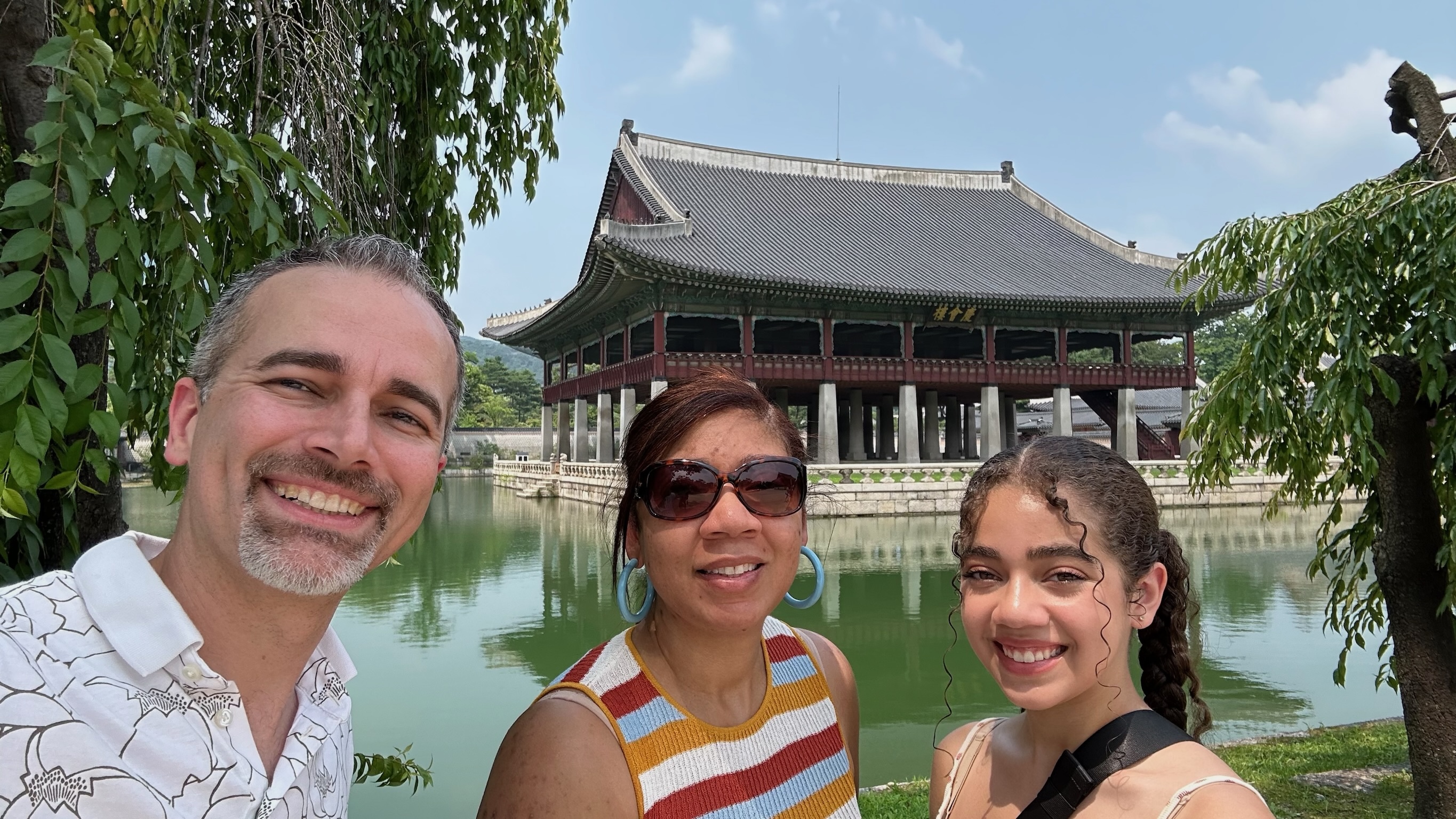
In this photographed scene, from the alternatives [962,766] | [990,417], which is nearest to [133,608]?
[962,766]

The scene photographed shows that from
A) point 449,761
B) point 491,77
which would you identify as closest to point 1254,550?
point 449,761

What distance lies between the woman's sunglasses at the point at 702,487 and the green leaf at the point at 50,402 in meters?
0.98

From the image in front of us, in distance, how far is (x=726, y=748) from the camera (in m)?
1.61

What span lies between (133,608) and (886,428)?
95.8 feet

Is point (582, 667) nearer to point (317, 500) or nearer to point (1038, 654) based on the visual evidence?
point (317, 500)

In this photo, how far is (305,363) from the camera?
1.28m

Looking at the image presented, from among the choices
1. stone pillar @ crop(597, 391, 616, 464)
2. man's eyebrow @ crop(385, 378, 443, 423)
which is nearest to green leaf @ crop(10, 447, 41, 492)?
man's eyebrow @ crop(385, 378, 443, 423)

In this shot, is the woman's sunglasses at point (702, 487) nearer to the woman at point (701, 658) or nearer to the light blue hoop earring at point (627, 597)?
the woman at point (701, 658)

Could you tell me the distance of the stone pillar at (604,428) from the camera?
25.6 m

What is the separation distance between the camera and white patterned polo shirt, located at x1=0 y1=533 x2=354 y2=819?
3.22ft

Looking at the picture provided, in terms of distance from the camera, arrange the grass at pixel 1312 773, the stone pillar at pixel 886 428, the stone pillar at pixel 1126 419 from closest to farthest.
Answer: the grass at pixel 1312 773 → the stone pillar at pixel 1126 419 → the stone pillar at pixel 886 428

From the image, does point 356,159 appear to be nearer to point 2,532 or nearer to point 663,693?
point 2,532

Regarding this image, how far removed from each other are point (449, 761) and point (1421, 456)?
5.63 m

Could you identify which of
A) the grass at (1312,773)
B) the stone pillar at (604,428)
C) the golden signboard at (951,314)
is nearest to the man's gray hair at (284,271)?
the grass at (1312,773)
